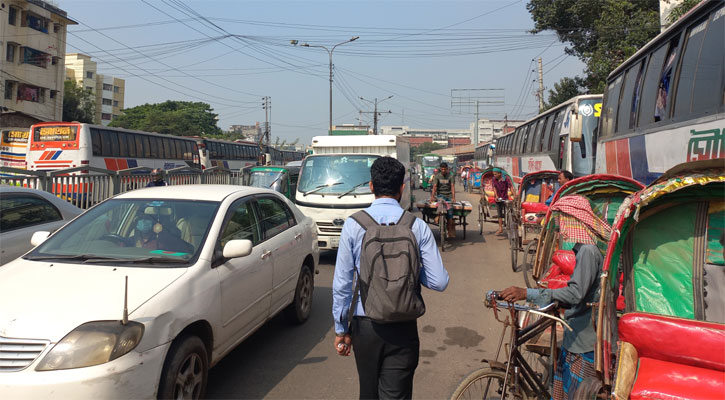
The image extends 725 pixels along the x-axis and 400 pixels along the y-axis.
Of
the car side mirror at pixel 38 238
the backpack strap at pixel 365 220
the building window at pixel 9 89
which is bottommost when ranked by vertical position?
the car side mirror at pixel 38 238

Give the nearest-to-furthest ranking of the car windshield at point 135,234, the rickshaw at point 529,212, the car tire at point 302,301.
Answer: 1. the car windshield at point 135,234
2. the car tire at point 302,301
3. the rickshaw at point 529,212

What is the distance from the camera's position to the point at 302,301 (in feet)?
18.2

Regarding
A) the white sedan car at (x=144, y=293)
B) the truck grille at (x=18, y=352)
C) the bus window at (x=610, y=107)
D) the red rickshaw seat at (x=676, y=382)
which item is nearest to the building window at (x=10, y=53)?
the white sedan car at (x=144, y=293)

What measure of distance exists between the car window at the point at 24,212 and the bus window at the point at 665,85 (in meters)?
7.78

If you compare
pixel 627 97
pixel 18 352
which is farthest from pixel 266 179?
pixel 18 352

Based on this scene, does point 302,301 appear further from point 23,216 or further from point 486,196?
point 486,196

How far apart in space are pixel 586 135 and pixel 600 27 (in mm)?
9256

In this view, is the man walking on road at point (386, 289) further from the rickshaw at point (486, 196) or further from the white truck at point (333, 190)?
the rickshaw at point (486, 196)

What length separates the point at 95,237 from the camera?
13.1 ft

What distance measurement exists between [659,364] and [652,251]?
78 cm

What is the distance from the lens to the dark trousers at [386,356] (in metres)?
2.42

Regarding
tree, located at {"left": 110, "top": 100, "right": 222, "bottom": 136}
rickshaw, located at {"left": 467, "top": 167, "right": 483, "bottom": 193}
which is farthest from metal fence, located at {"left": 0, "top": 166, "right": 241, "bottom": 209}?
tree, located at {"left": 110, "top": 100, "right": 222, "bottom": 136}

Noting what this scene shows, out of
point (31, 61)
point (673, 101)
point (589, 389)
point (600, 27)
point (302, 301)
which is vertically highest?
point (31, 61)

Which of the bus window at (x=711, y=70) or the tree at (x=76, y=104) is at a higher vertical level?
the tree at (x=76, y=104)
